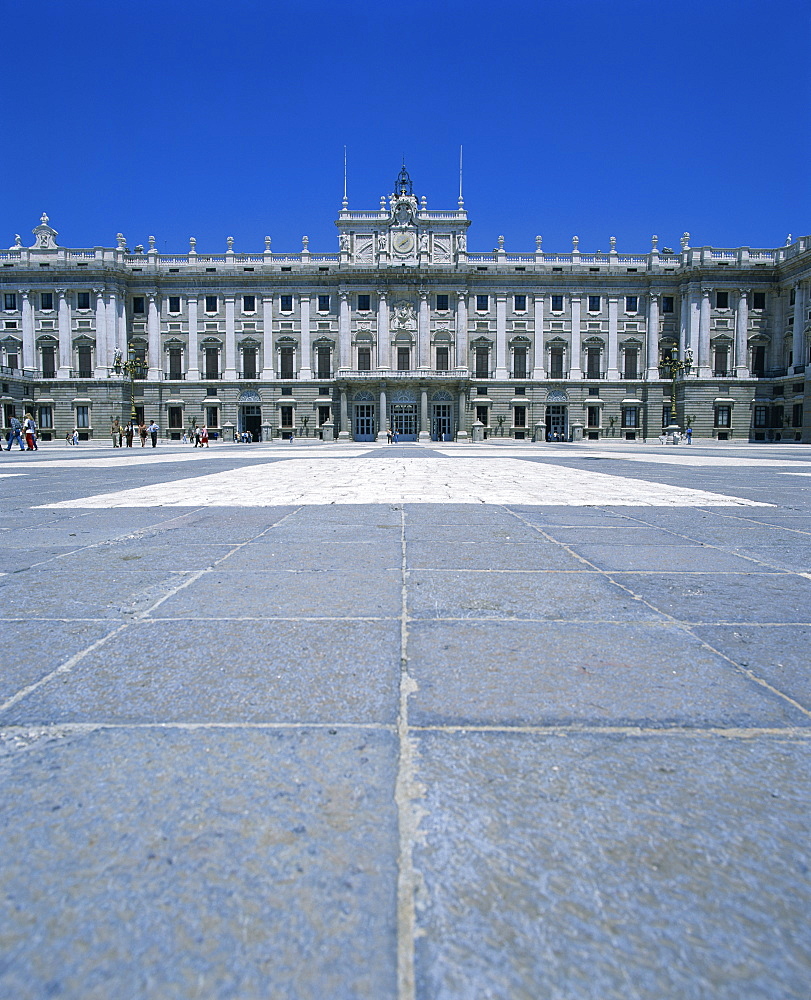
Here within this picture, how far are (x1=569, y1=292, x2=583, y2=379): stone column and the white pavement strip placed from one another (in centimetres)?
4037

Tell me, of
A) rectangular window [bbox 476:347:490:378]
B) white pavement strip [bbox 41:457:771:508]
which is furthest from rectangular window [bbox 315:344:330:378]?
white pavement strip [bbox 41:457:771:508]

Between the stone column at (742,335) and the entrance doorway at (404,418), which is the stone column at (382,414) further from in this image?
the stone column at (742,335)

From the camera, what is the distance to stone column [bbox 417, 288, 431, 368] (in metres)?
48.1

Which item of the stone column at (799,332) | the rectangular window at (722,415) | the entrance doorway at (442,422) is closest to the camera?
the stone column at (799,332)

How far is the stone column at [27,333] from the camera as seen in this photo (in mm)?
47344

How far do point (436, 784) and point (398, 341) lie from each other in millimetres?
48897

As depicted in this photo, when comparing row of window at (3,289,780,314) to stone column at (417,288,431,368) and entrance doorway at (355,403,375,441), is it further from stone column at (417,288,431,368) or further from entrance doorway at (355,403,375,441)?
entrance doorway at (355,403,375,441)

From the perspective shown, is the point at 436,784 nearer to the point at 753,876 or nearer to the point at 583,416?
the point at 753,876

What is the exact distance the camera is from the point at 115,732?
1677 millimetres

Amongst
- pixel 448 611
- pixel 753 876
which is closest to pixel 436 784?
pixel 753 876

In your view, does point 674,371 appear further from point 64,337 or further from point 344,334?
point 64,337

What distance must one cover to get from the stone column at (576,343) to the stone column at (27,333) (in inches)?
1618

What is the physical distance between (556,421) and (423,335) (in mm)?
12446

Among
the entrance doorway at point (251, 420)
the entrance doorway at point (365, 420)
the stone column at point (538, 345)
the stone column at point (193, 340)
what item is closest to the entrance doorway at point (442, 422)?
the entrance doorway at point (365, 420)
